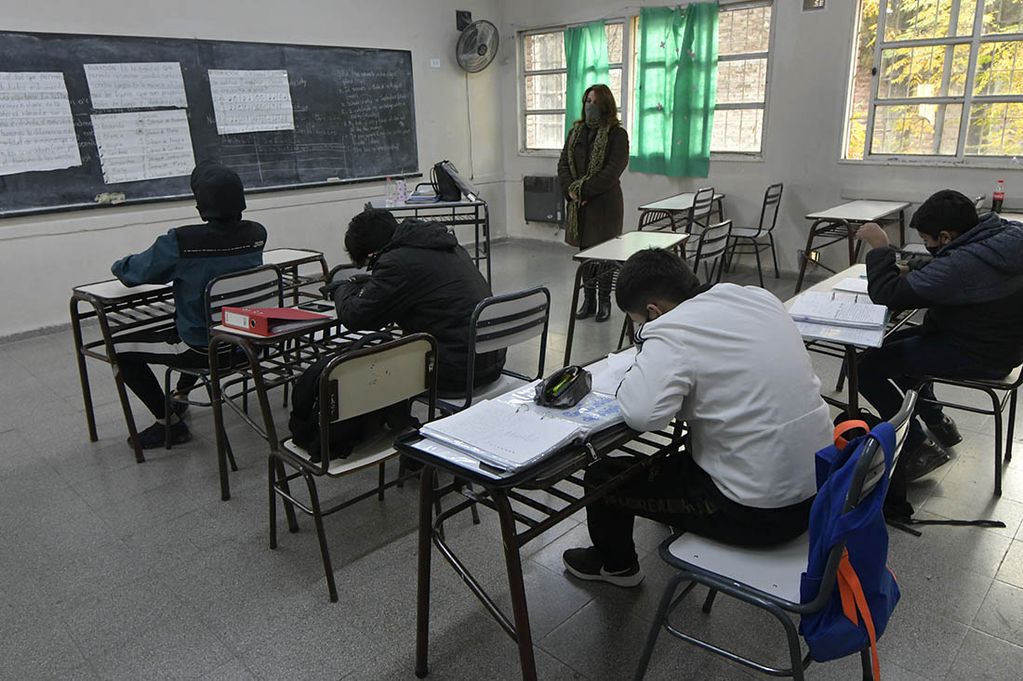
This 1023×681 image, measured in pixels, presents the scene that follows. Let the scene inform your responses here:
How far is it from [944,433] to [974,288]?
0.87 metres

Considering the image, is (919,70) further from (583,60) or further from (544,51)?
(544,51)

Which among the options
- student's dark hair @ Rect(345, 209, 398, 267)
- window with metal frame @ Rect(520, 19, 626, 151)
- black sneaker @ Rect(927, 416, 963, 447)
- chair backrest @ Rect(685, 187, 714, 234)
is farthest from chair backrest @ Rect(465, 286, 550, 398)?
window with metal frame @ Rect(520, 19, 626, 151)

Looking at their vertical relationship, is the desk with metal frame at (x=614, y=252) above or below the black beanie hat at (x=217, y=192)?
below

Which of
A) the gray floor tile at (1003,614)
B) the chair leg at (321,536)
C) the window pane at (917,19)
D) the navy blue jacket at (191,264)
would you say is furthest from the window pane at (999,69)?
the chair leg at (321,536)

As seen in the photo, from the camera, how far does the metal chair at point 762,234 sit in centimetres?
545

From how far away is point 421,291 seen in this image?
2.26 metres

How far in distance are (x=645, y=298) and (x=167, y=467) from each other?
87.7 inches

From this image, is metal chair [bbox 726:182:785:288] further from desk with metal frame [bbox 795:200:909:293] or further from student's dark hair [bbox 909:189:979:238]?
student's dark hair [bbox 909:189:979:238]

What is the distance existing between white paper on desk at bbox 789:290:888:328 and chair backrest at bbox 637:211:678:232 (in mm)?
2844

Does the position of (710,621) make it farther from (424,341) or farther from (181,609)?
(181,609)

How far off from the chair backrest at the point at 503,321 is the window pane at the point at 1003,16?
13.9ft

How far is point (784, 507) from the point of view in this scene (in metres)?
1.41

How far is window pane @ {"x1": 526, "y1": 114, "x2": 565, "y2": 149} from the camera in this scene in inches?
281

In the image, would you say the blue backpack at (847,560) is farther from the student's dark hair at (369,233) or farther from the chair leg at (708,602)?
the student's dark hair at (369,233)
